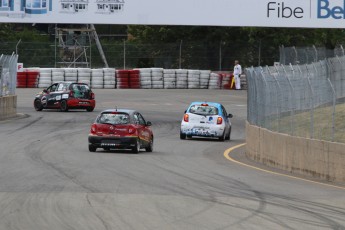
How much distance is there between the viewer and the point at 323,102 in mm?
22797

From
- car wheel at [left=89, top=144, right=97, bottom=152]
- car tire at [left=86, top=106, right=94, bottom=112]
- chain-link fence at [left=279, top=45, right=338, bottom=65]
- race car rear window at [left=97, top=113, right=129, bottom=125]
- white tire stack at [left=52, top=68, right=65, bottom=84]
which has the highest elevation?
chain-link fence at [left=279, top=45, right=338, bottom=65]

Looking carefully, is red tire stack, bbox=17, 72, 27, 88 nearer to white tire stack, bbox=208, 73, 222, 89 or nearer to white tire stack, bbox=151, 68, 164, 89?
white tire stack, bbox=151, 68, 164, 89

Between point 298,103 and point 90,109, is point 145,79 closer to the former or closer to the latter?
point 90,109

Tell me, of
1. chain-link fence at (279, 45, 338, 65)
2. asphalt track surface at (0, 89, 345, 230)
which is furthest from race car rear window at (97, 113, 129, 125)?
chain-link fence at (279, 45, 338, 65)

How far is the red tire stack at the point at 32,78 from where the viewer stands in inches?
2490

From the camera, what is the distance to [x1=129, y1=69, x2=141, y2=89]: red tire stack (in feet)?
210

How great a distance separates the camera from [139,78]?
6412 centimetres

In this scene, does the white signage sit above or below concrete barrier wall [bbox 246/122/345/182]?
above

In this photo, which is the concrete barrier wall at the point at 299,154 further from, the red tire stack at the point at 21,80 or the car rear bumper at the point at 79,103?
the red tire stack at the point at 21,80

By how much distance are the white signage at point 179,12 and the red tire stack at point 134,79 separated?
834 inches

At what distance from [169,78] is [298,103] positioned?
132 ft

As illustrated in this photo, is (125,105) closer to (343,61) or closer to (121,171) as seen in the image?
(343,61)

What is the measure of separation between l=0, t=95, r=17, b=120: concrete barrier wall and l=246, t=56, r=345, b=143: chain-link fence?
1395cm

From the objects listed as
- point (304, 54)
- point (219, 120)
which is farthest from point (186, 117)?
point (304, 54)
